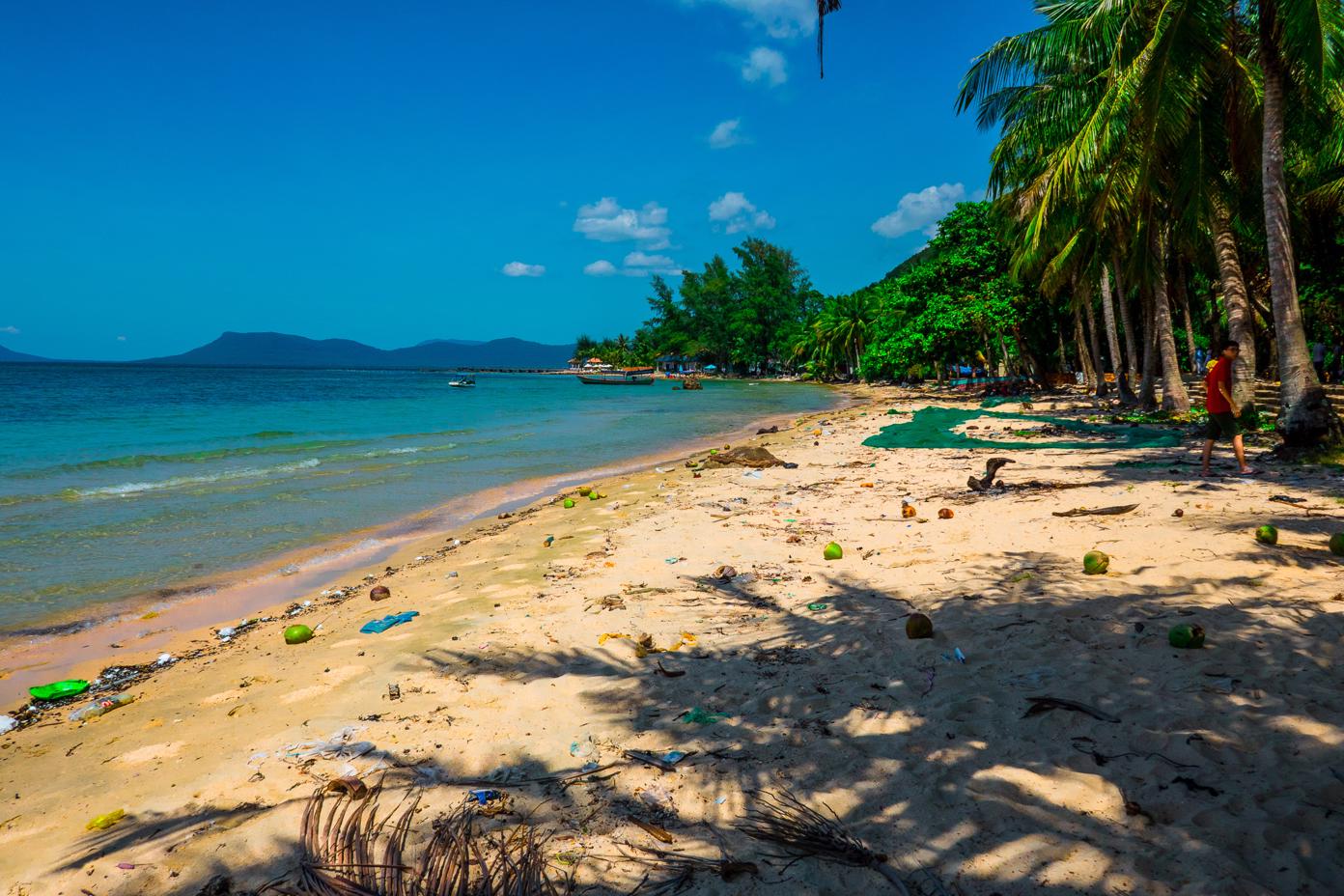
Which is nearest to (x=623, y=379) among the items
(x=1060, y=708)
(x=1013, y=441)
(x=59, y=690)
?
(x=1013, y=441)

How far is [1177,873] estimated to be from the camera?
88.0 inches

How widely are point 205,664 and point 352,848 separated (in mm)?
3908

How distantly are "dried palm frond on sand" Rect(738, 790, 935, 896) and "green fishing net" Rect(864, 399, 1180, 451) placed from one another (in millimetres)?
11680

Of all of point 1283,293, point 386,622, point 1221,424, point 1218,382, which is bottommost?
point 386,622

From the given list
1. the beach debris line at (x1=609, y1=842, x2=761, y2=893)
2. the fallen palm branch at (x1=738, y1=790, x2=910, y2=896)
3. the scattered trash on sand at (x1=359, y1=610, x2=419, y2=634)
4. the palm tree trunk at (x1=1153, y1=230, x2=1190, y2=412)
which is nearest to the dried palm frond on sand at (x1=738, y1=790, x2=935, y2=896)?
the fallen palm branch at (x1=738, y1=790, x2=910, y2=896)

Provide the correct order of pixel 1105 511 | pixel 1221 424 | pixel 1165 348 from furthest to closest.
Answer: pixel 1165 348 → pixel 1221 424 → pixel 1105 511

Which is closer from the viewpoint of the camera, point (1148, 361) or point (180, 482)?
point (180, 482)

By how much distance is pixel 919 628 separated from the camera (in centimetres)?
434

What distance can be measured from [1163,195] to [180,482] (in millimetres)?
22768

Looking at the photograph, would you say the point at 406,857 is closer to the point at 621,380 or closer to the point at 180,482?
the point at 180,482

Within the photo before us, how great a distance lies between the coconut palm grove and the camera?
9.37m

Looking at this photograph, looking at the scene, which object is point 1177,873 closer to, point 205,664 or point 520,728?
Answer: point 520,728

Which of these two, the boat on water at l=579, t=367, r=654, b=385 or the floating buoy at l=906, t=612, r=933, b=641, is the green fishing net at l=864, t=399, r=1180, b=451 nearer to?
the floating buoy at l=906, t=612, r=933, b=641

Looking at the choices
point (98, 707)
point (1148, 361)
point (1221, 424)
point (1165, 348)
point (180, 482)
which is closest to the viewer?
point (98, 707)
